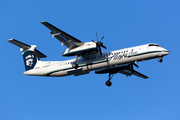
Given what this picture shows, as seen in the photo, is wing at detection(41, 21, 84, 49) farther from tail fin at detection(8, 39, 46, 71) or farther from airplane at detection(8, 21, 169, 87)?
tail fin at detection(8, 39, 46, 71)

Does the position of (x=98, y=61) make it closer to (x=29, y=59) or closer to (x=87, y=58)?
(x=87, y=58)

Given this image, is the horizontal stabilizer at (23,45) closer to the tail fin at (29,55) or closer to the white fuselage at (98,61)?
the tail fin at (29,55)

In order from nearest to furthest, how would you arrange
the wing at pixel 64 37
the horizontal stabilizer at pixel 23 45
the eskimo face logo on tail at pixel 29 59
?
the wing at pixel 64 37
the horizontal stabilizer at pixel 23 45
the eskimo face logo on tail at pixel 29 59

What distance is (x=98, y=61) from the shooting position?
2295 centimetres

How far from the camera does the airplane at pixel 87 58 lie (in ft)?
71.4

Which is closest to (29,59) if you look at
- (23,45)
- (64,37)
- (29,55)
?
(29,55)

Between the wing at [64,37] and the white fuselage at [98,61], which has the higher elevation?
the wing at [64,37]

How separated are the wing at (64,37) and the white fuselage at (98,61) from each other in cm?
168

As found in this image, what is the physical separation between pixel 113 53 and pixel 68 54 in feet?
13.8

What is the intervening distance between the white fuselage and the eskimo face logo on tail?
556 mm

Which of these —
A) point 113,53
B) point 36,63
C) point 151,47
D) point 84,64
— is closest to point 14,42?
point 36,63

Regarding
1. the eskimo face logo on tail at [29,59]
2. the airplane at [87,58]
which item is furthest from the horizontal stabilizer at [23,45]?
the eskimo face logo on tail at [29,59]

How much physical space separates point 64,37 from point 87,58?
3.02 metres

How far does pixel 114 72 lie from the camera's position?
2520 cm
